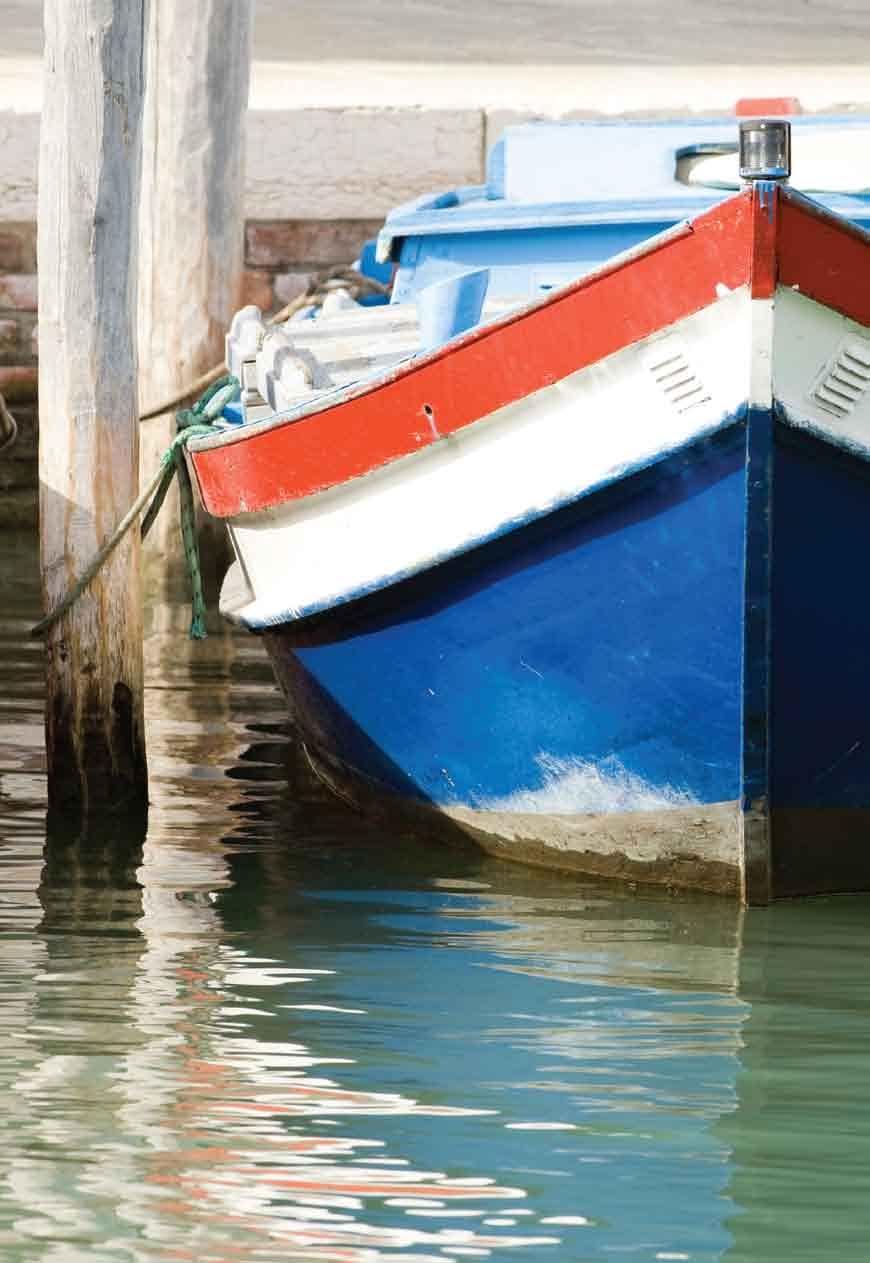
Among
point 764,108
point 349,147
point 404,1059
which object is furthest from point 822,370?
point 349,147

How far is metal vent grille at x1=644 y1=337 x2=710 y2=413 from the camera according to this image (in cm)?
455

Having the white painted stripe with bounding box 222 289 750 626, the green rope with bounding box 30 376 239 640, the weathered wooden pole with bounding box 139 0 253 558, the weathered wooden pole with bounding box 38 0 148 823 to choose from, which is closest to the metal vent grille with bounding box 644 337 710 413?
the white painted stripe with bounding box 222 289 750 626

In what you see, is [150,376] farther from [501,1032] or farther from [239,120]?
[501,1032]

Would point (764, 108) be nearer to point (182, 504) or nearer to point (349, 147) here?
point (349, 147)

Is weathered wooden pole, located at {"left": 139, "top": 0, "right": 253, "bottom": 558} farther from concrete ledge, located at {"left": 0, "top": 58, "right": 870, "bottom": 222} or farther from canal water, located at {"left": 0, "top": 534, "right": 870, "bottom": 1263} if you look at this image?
canal water, located at {"left": 0, "top": 534, "right": 870, "bottom": 1263}

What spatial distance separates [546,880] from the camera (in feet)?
17.0

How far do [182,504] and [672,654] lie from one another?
1750 mm

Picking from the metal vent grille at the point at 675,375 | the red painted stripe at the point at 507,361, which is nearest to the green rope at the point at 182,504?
the red painted stripe at the point at 507,361

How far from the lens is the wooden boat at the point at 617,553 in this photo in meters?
4.50

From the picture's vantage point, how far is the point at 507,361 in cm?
470

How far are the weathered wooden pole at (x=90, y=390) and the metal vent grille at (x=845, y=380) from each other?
5.67 feet

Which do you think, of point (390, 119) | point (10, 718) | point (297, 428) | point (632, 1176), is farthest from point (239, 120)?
point (632, 1176)

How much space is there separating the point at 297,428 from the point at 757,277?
1131mm

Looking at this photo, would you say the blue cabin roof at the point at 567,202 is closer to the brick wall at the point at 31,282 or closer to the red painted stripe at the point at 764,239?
the red painted stripe at the point at 764,239
